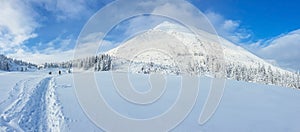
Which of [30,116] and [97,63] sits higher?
[97,63]

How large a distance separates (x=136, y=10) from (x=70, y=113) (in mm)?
6516

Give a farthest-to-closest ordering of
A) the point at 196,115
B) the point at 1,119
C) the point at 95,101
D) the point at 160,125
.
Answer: the point at 95,101, the point at 196,115, the point at 160,125, the point at 1,119

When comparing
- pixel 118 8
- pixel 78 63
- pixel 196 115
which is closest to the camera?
pixel 118 8

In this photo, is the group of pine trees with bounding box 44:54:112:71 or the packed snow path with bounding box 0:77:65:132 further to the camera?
the group of pine trees with bounding box 44:54:112:71

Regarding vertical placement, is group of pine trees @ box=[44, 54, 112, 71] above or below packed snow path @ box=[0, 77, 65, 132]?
above

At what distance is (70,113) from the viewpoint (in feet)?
40.8

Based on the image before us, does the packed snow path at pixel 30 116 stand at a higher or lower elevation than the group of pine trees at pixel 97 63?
lower

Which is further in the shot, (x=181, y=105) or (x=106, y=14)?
(x=181, y=105)

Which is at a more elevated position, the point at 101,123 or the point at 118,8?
the point at 118,8

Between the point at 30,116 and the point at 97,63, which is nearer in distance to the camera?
the point at 30,116

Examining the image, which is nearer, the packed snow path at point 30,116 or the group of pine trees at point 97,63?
the packed snow path at point 30,116

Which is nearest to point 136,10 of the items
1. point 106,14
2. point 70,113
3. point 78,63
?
point 106,14

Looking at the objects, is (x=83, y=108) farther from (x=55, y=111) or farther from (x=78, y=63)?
(x=78, y=63)

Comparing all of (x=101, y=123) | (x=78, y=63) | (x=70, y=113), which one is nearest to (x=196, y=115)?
(x=101, y=123)
